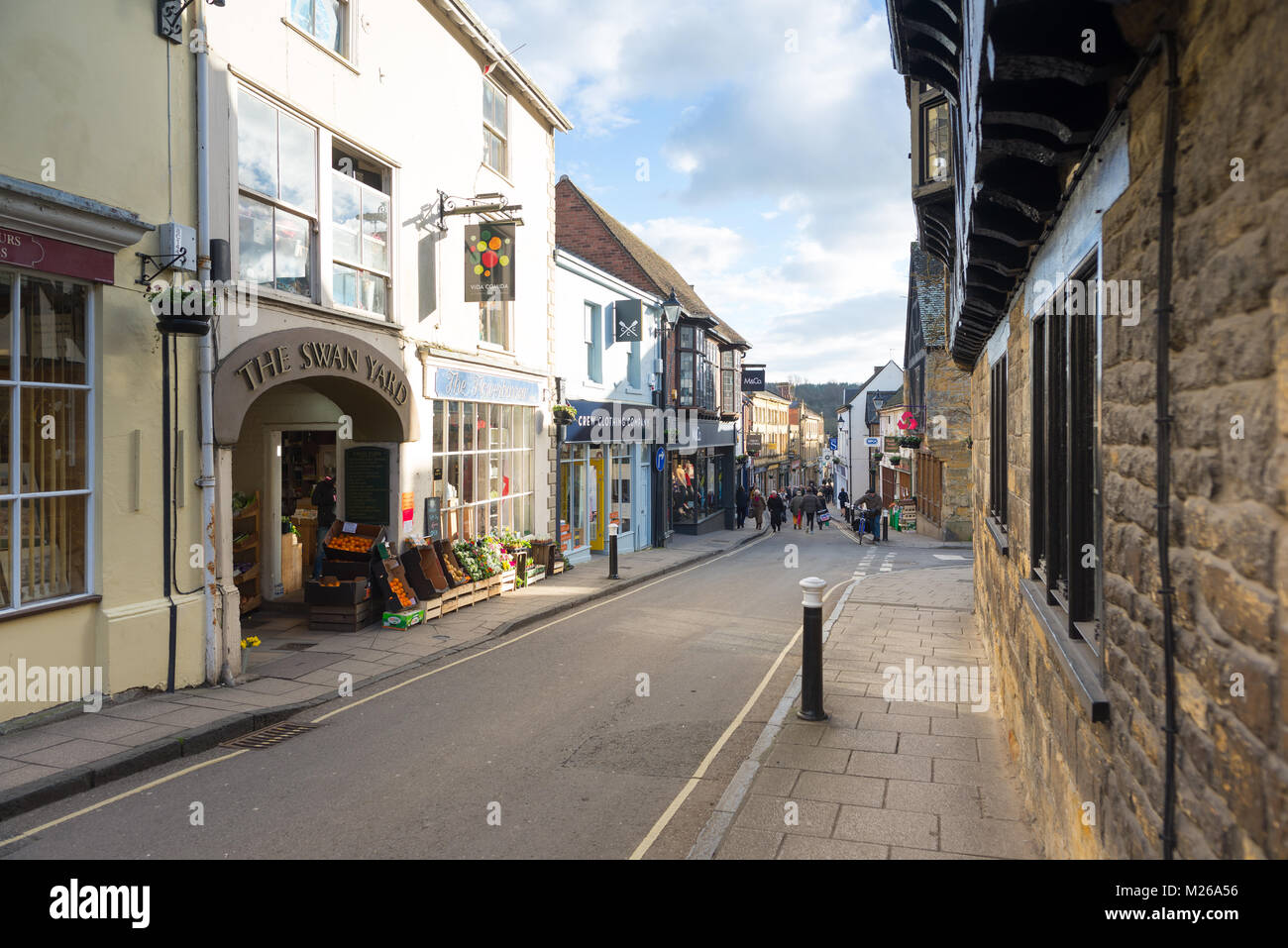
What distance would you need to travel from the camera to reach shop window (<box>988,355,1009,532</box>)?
8953mm

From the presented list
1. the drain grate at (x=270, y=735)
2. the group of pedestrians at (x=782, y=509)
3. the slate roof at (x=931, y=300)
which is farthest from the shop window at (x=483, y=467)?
the group of pedestrians at (x=782, y=509)

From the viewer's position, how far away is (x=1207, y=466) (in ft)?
7.66

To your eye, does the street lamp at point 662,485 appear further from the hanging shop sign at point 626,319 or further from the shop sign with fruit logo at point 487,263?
the shop sign with fruit logo at point 487,263

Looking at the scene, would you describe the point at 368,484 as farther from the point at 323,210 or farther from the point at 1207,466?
the point at 1207,466

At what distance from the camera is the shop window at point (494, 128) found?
1502cm

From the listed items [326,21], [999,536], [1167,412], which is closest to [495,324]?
[326,21]

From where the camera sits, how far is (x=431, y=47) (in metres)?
12.9

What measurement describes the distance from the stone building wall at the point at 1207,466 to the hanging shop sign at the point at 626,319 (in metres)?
18.5

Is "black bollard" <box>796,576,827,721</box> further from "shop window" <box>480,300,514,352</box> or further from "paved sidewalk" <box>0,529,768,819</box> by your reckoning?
"shop window" <box>480,300,514,352</box>

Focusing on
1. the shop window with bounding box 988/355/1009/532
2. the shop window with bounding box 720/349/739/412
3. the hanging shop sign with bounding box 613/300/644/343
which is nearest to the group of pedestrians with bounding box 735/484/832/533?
the shop window with bounding box 720/349/739/412

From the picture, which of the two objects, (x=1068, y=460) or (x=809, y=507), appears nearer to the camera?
(x=1068, y=460)

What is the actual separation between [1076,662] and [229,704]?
22.5 feet

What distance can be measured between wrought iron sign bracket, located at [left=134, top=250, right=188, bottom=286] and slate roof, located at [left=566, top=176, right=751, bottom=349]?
1787cm
